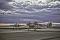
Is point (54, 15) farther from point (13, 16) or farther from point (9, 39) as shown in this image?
point (9, 39)

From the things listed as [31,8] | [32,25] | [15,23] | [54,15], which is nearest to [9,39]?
[15,23]

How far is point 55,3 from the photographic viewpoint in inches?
76.4

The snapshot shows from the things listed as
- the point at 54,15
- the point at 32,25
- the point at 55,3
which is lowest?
the point at 32,25

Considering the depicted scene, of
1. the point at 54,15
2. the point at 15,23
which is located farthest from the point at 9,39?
the point at 54,15

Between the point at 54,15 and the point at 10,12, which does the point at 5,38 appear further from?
the point at 54,15

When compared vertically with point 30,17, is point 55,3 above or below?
above

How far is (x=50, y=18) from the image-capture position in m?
1.94

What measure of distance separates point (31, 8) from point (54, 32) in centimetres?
43

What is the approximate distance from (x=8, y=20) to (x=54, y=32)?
609 mm

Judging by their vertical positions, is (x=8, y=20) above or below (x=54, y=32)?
above

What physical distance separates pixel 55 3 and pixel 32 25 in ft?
1.36

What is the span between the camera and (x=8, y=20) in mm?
1934

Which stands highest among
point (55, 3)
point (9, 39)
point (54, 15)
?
point (55, 3)

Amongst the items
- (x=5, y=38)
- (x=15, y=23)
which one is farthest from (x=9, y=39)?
(x=15, y=23)
